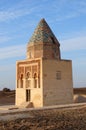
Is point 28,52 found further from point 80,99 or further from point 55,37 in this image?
point 80,99

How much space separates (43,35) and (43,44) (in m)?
0.97

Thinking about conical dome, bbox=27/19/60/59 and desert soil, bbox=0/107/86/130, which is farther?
conical dome, bbox=27/19/60/59

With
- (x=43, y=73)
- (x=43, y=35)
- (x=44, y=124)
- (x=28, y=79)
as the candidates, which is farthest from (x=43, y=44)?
(x=44, y=124)

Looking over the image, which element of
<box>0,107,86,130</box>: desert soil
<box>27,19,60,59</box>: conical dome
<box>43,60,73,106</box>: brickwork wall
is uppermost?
<box>27,19,60,59</box>: conical dome

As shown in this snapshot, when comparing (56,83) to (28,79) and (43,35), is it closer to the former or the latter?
(28,79)

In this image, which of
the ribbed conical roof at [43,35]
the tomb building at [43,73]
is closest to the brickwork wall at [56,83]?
the tomb building at [43,73]

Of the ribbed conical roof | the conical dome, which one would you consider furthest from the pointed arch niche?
the ribbed conical roof

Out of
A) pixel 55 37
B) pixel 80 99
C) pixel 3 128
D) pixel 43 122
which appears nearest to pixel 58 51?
pixel 55 37

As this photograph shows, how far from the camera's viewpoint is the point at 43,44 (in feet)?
66.8

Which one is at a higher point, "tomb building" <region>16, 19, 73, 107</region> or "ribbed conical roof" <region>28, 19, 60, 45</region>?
"ribbed conical roof" <region>28, 19, 60, 45</region>

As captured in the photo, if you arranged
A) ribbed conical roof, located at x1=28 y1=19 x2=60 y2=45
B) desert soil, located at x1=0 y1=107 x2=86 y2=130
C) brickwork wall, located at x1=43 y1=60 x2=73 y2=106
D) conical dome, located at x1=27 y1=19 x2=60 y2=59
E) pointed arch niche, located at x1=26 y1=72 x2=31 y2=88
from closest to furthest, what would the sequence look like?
1. desert soil, located at x1=0 y1=107 x2=86 y2=130
2. brickwork wall, located at x1=43 y1=60 x2=73 y2=106
3. conical dome, located at x1=27 y1=19 x2=60 y2=59
4. ribbed conical roof, located at x1=28 y1=19 x2=60 y2=45
5. pointed arch niche, located at x1=26 y1=72 x2=31 y2=88

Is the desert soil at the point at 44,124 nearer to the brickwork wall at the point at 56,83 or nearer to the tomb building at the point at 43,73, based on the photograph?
the brickwork wall at the point at 56,83

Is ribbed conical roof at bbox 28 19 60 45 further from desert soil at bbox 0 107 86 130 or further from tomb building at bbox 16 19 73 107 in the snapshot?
desert soil at bbox 0 107 86 130

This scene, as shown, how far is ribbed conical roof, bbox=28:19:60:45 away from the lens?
20.7 m
